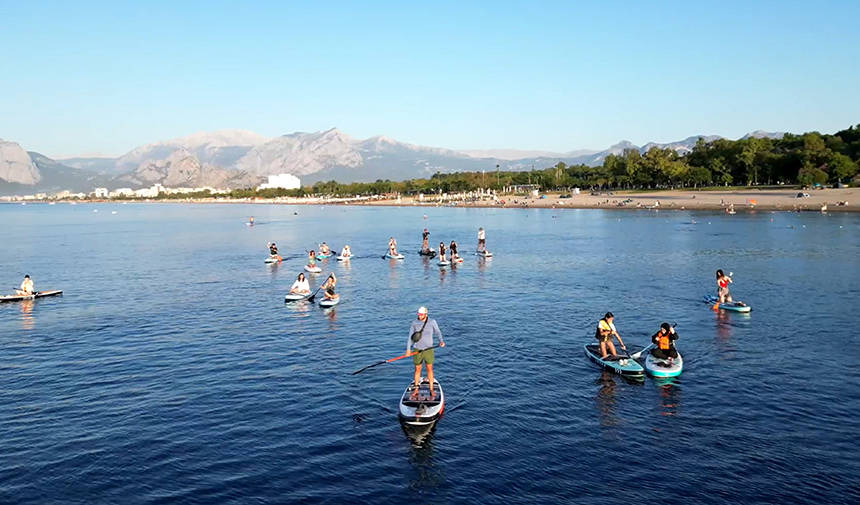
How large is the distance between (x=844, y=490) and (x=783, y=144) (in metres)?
210

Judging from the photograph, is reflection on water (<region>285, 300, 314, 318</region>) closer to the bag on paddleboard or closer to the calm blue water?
the calm blue water

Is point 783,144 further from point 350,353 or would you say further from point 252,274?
point 350,353

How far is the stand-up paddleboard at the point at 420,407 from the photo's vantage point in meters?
22.0

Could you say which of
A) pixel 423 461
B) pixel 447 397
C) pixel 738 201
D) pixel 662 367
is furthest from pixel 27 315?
pixel 738 201

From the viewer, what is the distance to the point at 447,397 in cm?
2520

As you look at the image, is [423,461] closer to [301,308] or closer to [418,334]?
[418,334]

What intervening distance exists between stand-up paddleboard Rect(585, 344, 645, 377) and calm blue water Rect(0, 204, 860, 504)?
0.79 m

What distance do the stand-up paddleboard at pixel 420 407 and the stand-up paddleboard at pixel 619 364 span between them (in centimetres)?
852

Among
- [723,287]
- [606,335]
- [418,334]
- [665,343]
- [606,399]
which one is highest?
[418,334]

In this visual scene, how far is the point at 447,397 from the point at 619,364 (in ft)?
25.6

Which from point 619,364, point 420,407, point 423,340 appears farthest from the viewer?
point 619,364

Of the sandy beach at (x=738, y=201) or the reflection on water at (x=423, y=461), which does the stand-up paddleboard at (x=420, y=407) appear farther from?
the sandy beach at (x=738, y=201)

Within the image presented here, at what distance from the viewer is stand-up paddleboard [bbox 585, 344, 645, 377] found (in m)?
27.0

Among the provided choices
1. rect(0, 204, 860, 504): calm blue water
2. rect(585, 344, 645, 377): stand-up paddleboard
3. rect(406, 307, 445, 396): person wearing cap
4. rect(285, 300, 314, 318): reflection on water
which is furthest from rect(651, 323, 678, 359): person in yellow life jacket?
Result: rect(285, 300, 314, 318): reflection on water
